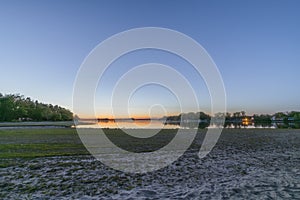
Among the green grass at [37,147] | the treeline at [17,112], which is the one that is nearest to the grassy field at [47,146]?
the green grass at [37,147]

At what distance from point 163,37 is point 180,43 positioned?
3.45m

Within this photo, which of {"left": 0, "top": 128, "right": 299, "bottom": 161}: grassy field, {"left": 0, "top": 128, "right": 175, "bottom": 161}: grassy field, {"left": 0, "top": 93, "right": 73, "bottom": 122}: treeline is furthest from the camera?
{"left": 0, "top": 93, "right": 73, "bottom": 122}: treeline

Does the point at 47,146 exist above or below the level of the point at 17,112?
below

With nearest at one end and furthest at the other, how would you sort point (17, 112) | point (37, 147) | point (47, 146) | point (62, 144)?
point (37, 147) < point (47, 146) < point (62, 144) < point (17, 112)

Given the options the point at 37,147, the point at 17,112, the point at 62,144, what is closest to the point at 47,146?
the point at 37,147

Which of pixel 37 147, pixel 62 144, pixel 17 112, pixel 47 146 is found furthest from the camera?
pixel 17 112

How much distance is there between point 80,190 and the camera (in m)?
11.0

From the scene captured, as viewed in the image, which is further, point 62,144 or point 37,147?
point 62,144

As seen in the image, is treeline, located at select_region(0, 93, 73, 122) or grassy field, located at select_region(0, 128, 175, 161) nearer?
grassy field, located at select_region(0, 128, 175, 161)

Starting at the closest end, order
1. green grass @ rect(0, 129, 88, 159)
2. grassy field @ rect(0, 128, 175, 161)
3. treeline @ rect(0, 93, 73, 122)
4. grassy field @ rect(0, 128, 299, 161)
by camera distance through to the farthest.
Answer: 1. green grass @ rect(0, 129, 88, 159)
2. grassy field @ rect(0, 128, 175, 161)
3. grassy field @ rect(0, 128, 299, 161)
4. treeline @ rect(0, 93, 73, 122)

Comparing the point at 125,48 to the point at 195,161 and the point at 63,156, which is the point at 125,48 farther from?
the point at 195,161

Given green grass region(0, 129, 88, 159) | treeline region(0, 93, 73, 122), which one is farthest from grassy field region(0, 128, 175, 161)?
treeline region(0, 93, 73, 122)

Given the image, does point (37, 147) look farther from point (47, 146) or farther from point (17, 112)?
point (17, 112)

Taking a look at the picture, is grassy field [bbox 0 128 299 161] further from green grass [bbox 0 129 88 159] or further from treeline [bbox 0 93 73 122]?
treeline [bbox 0 93 73 122]
